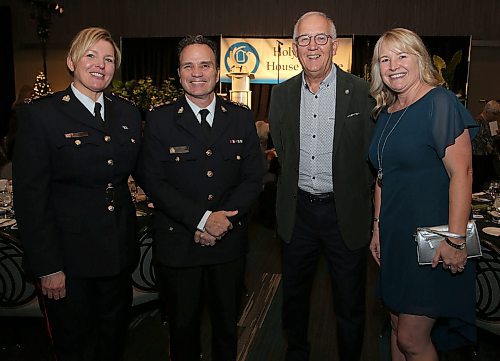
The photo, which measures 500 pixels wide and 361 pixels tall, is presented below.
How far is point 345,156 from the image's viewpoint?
2.31 metres

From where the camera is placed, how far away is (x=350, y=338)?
2.46m

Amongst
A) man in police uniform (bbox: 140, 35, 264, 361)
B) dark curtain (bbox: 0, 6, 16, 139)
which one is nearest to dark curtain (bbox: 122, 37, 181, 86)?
dark curtain (bbox: 0, 6, 16, 139)

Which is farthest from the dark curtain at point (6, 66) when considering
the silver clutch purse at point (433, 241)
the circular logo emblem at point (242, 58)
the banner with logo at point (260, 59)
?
the silver clutch purse at point (433, 241)

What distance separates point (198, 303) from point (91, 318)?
1.49ft

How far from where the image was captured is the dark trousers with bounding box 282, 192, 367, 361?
2395 mm

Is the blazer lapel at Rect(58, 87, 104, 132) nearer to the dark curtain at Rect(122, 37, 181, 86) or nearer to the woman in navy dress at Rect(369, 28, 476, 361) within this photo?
the woman in navy dress at Rect(369, 28, 476, 361)

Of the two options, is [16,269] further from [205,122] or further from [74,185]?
[205,122]

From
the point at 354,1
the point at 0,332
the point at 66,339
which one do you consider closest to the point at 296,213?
the point at 66,339

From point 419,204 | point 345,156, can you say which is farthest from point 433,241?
point 345,156

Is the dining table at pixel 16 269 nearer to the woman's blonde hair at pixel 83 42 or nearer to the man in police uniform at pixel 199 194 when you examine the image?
the man in police uniform at pixel 199 194

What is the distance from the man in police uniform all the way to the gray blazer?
210 mm

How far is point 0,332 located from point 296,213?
2.17 metres

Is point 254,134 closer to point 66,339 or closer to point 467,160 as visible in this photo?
point 467,160

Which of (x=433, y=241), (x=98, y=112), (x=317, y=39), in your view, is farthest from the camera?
(x=317, y=39)
